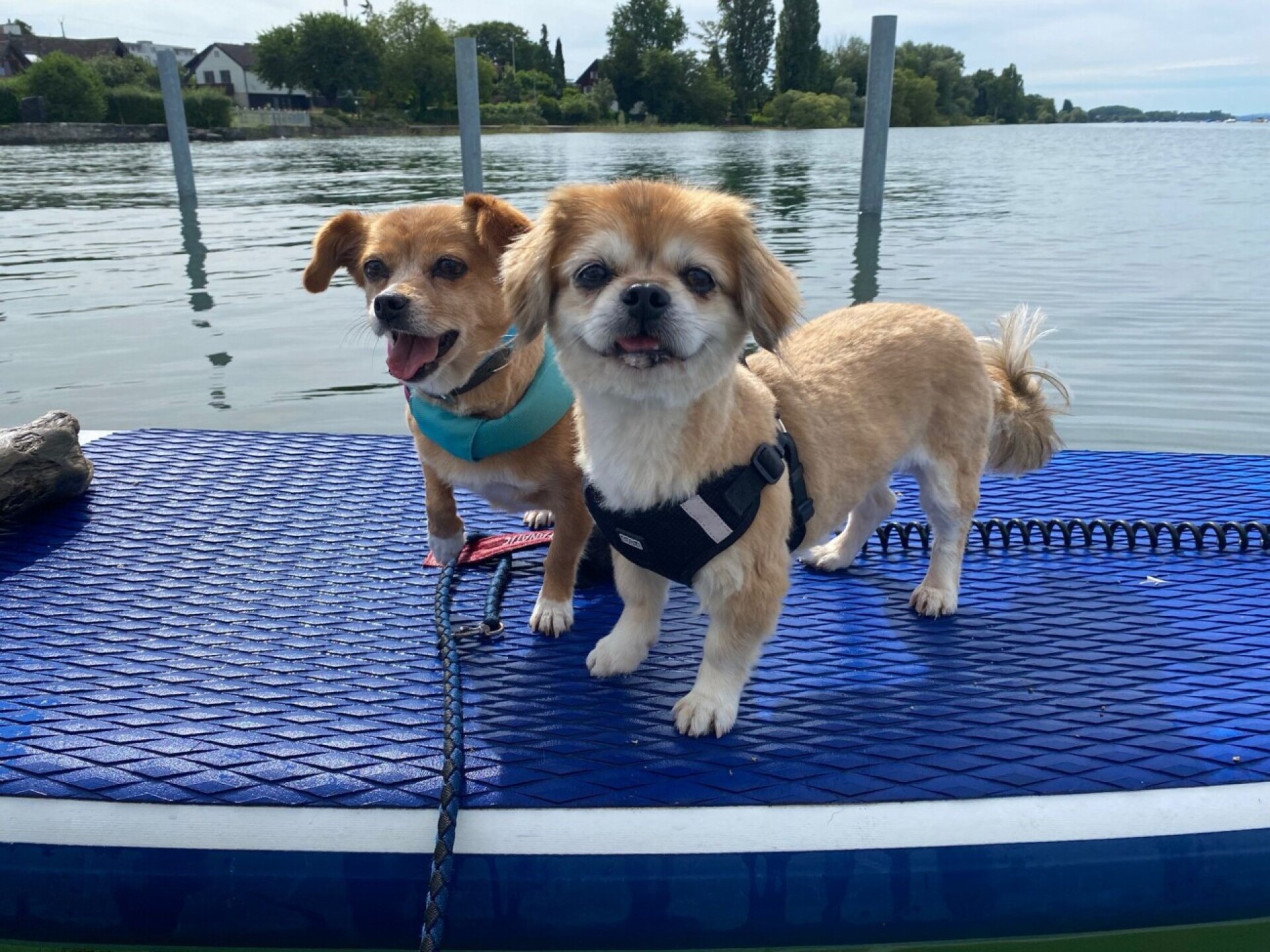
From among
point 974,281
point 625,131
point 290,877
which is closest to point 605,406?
point 290,877

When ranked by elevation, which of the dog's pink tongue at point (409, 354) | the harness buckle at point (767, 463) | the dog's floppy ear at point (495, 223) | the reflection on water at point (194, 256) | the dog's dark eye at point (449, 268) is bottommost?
the reflection on water at point (194, 256)

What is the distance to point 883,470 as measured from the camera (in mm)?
2951

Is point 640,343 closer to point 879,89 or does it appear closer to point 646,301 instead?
point 646,301

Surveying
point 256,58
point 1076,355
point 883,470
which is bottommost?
point 1076,355

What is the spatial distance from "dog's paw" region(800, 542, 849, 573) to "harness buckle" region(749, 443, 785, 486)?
3.61 ft

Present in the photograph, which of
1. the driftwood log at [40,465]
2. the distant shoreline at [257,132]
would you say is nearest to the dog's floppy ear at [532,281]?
the driftwood log at [40,465]

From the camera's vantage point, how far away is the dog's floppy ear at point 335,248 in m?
3.18

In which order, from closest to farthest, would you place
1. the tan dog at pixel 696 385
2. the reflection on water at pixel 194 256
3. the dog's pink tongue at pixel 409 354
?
the tan dog at pixel 696 385 < the dog's pink tongue at pixel 409 354 < the reflection on water at pixel 194 256

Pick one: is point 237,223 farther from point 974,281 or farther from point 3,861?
point 3,861

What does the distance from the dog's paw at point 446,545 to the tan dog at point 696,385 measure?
30.5 inches

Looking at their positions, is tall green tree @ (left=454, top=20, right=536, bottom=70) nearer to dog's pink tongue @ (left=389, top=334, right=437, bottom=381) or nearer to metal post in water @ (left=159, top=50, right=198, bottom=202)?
metal post in water @ (left=159, top=50, right=198, bottom=202)

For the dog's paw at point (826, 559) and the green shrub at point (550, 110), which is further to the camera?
the green shrub at point (550, 110)

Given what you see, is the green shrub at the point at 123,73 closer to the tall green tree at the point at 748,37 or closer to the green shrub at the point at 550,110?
the green shrub at the point at 550,110

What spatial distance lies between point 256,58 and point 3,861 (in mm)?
93642
